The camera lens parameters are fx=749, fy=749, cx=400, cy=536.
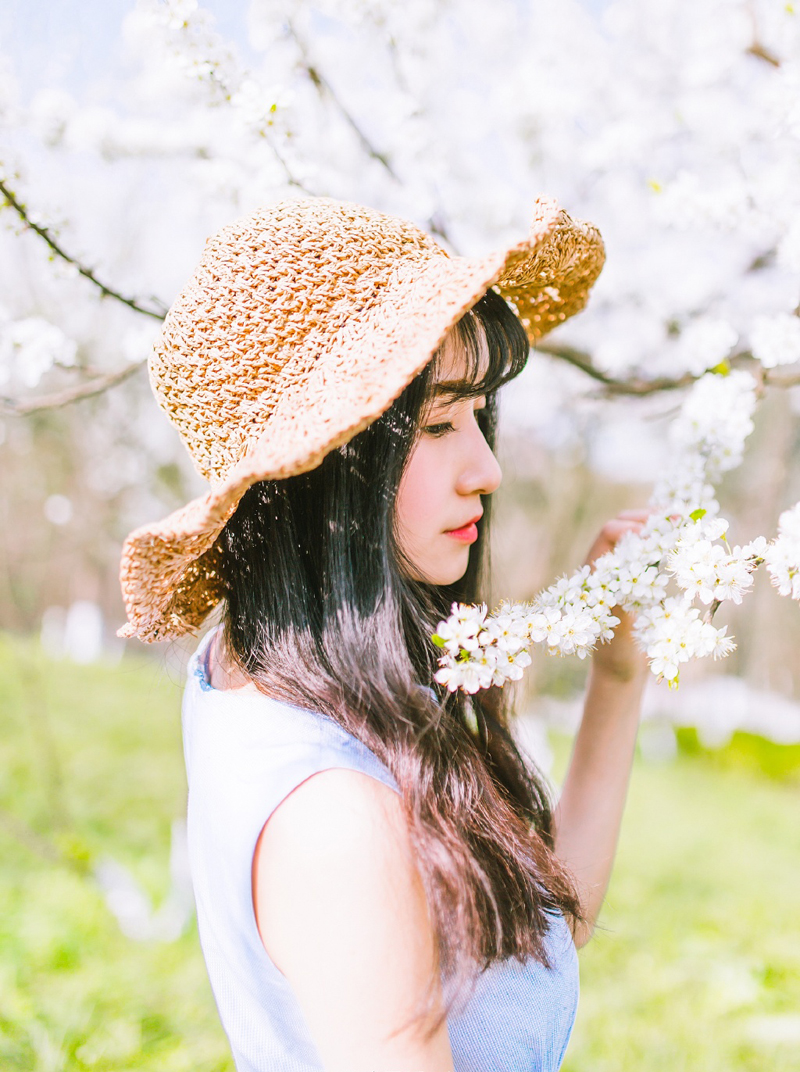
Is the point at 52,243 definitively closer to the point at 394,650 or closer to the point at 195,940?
the point at 394,650

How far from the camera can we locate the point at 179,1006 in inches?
110

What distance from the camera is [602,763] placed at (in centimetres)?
134

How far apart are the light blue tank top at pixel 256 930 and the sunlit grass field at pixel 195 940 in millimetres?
443

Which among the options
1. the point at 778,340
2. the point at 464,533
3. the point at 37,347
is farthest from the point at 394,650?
the point at 37,347

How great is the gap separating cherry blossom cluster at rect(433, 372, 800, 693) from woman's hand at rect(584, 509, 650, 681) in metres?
0.07

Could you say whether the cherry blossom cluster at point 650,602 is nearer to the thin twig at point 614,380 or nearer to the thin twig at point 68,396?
the thin twig at point 614,380

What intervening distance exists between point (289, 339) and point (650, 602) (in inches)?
23.5

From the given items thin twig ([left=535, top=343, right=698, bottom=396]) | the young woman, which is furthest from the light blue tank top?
thin twig ([left=535, top=343, right=698, bottom=396])

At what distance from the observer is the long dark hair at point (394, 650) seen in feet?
2.72

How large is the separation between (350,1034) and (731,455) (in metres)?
1.00

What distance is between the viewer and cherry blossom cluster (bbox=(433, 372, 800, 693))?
2.98 feet

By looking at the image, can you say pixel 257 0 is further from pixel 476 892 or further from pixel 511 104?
pixel 476 892

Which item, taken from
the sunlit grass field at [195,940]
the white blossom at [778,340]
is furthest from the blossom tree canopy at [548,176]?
the sunlit grass field at [195,940]

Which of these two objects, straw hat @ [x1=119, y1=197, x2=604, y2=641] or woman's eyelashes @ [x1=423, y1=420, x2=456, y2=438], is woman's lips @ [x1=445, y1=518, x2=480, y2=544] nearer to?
woman's eyelashes @ [x1=423, y1=420, x2=456, y2=438]
